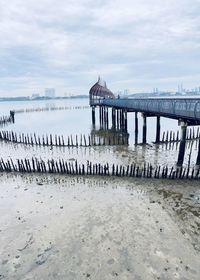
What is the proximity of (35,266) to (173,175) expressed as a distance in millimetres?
13569

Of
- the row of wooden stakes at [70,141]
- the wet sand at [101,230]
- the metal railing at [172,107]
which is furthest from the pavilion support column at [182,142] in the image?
the row of wooden stakes at [70,141]

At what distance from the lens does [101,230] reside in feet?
44.6

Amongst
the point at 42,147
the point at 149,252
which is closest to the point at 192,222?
the point at 149,252

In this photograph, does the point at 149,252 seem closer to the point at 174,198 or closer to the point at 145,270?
the point at 145,270

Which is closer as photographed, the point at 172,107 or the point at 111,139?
the point at 172,107

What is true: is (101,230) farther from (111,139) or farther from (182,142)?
(111,139)

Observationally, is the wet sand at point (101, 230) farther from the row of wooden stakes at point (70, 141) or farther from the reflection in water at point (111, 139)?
the reflection in water at point (111, 139)

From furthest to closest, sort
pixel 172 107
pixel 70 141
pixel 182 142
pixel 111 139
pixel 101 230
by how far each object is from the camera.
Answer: pixel 70 141 < pixel 111 139 < pixel 172 107 < pixel 182 142 < pixel 101 230

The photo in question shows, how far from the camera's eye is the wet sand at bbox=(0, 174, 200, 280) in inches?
419

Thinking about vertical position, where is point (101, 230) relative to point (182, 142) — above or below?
below

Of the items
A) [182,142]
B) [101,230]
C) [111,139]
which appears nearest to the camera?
[101,230]

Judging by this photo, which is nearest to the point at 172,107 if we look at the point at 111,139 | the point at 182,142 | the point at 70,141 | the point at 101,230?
Result: the point at 182,142

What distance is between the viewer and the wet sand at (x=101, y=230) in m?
10.6

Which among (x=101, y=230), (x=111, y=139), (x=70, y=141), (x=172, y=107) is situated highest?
(x=172, y=107)
